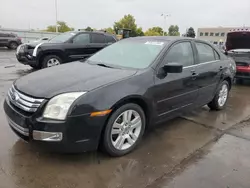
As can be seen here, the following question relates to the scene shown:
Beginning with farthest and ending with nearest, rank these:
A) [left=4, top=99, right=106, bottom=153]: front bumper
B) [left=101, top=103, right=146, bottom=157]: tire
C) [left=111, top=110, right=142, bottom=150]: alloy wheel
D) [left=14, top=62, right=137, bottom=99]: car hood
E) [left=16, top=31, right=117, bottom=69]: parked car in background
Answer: [left=16, top=31, right=117, bottom=69]: parked car in background
[left=111, top=110, right=142, bottom=150]: alloy wheel
[left=101, top=103, right=146, bottom=157]: tire
[left=14, top=62, right=137, bottom=99]: car hood
[left=4, top=99, right=106, bottom=153]: front bumper

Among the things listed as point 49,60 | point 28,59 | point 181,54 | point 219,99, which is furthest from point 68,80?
point 28,59

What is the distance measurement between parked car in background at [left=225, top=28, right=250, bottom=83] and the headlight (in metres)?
7.03

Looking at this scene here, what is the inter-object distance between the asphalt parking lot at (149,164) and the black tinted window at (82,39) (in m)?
5.31

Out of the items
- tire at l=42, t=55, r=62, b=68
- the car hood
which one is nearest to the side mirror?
the car hood

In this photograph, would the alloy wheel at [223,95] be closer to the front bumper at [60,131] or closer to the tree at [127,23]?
the front bumper at [60,131]

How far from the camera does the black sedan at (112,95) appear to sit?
2688mm

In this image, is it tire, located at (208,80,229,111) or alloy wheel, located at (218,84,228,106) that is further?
alloy wheel, located at (218,84,228,106)

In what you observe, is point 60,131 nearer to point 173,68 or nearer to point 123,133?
point 123,133

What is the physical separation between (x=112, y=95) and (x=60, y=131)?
2.29 ft

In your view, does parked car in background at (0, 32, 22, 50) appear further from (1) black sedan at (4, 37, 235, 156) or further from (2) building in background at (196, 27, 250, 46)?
(2) building in background at (196, 27, 250, 46)

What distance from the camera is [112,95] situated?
9.50 ft

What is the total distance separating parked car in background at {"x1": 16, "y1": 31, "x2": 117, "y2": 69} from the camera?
834 cm

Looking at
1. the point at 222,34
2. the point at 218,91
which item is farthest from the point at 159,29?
the point at 218,91

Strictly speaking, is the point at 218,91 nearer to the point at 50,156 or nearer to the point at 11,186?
the point at 50,156
